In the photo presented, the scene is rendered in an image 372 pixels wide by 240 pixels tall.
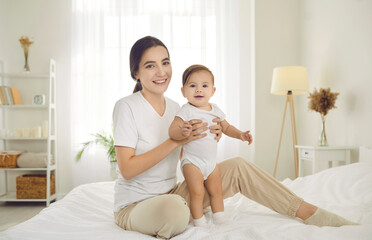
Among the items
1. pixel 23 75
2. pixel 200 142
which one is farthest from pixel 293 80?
pixel 23 75

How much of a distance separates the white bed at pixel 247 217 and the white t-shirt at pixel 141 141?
0.54 feet

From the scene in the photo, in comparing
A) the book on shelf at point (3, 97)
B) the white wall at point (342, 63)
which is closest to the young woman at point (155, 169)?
the white wall at point (342, 63)

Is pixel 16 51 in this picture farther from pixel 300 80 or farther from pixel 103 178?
pixel 300 80

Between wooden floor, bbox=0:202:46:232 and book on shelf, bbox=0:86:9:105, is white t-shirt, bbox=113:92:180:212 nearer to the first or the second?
wooden floor, bbox=0:202:46:232

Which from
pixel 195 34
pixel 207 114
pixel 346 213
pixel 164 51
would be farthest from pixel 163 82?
pixel 195 34

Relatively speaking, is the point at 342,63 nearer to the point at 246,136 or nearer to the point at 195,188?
the point at 246,136

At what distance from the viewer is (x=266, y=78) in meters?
4.17

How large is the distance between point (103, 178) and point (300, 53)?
3088mm

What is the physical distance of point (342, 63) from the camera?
2.98 meters

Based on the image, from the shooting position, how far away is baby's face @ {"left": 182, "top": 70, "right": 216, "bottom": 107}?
4.78ft

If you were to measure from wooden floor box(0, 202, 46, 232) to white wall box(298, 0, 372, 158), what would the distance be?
3.17m

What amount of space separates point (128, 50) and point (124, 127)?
303 cm

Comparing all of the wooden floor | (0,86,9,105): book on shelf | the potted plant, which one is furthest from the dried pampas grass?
(0,86,9,105): book on shelf

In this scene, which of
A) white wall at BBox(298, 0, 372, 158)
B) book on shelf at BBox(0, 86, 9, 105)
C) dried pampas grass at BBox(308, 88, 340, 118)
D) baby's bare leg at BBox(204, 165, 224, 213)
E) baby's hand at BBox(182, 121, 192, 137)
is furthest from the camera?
book on shelf at BBox(0, 86, 9, 105)
